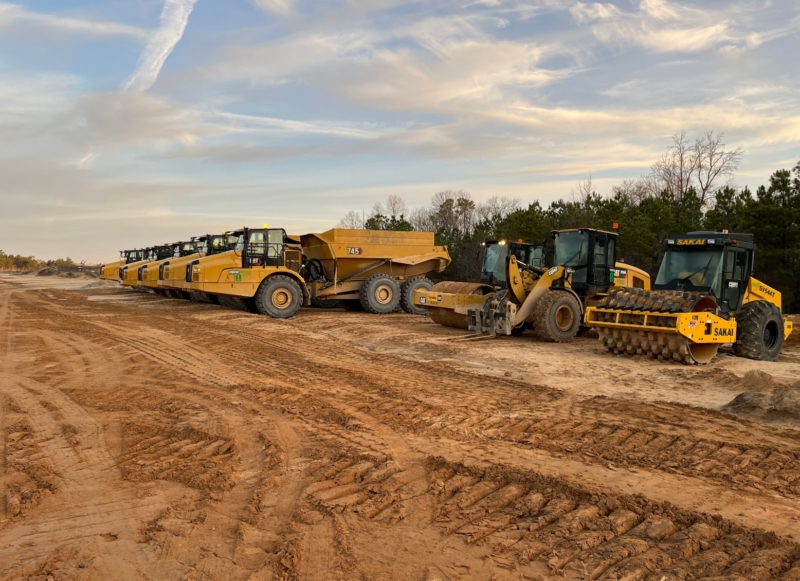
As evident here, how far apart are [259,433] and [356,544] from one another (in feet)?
8.14

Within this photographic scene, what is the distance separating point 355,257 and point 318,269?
4.21 feet

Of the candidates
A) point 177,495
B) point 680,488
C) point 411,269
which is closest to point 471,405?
point 680,488

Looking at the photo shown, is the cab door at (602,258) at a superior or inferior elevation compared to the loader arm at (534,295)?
superior

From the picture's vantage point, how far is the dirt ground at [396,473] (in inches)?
135

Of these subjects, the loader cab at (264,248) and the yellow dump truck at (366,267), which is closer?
the loader cab at (264,248)

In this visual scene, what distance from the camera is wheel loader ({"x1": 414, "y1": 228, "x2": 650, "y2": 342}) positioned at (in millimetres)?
12477

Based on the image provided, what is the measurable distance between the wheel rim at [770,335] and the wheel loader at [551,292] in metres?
3.14

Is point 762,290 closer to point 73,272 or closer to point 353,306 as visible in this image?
point 353,306

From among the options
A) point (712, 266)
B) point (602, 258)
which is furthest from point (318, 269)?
point (712, 266)

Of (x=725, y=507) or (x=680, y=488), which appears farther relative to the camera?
(x=680, y=488)

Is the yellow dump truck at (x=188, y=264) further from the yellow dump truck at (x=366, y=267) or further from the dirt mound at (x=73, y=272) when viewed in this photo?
the dirt mound at (x=73, y=272)

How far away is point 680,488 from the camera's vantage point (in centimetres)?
439

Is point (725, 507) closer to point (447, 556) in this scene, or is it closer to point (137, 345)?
point (447, 556)

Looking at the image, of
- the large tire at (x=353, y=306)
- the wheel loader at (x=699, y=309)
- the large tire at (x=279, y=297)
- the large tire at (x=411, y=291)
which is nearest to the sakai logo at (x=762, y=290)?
the wheel loader at (x=699, y=309)
